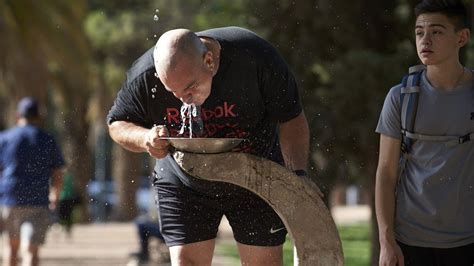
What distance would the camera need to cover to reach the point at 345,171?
56.5ft

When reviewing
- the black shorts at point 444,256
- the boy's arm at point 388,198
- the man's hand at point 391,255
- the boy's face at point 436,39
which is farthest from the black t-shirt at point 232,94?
the black shorts at point 444,256

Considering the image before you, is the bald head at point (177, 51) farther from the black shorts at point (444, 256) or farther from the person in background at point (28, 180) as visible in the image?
the person in background at point (28, 180)

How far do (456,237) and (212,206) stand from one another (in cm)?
118

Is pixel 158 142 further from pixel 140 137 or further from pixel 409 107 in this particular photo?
pixel 409 107

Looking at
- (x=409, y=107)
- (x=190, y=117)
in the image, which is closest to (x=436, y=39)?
(x=409, y=107)

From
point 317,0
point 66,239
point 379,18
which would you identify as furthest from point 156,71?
point 66,239

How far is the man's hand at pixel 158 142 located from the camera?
481 centimetres

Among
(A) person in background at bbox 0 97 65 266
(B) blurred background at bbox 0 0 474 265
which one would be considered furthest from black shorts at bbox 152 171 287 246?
(A) person in background at bbox 0 97 65 266

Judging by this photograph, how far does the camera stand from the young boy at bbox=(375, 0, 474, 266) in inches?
203

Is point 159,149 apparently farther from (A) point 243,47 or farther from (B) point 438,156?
(B) point 438,156

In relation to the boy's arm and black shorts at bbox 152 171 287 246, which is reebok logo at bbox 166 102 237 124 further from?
the boy's arm

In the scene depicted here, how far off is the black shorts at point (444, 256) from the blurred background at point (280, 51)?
10.7 ft

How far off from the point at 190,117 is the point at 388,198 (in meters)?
0.95

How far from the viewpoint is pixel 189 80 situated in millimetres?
4750
